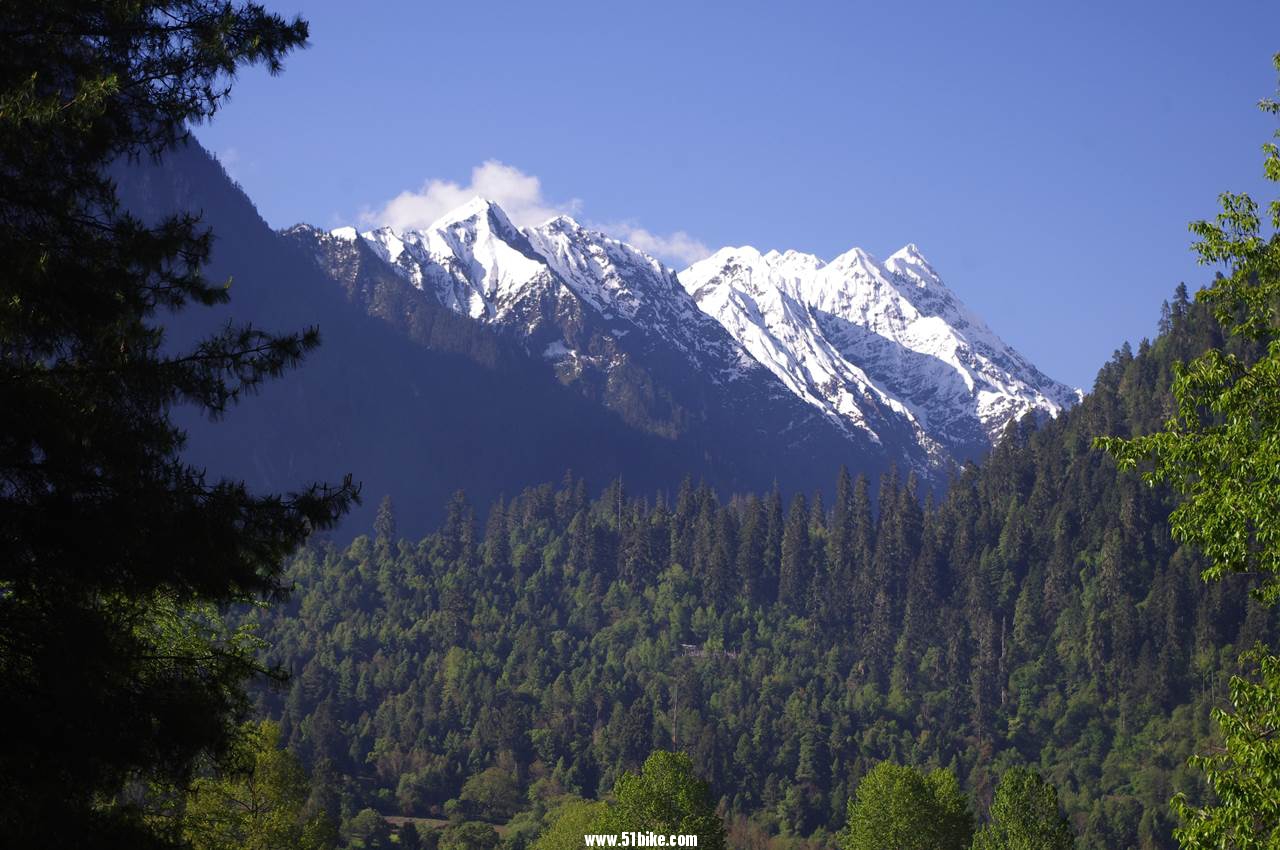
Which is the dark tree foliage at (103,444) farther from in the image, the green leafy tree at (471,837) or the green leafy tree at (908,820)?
the green leafy tree at (471,837)

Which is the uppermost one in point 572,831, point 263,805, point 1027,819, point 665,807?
point 572,831

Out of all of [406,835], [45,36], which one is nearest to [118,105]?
[45,36]

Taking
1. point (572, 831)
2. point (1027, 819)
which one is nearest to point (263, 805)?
point (1027, 819)

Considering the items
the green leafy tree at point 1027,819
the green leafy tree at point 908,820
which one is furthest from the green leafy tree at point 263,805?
the green leafy tree at point 1027,819

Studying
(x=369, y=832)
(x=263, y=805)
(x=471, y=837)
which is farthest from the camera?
(x=369, y=832)

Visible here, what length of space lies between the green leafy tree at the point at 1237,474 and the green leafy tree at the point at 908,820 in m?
60.5

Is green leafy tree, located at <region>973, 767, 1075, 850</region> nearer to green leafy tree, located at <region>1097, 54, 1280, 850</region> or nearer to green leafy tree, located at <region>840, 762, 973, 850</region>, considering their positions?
green leafy tree, located at <region>840, 762, 973, 850</region>

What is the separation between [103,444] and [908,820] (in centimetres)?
7040

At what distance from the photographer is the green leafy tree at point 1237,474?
2122cm

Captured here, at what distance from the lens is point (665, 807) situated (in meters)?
82.0

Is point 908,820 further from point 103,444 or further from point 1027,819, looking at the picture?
point 103,444

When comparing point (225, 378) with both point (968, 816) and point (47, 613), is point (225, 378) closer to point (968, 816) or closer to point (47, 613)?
point (47, 613)

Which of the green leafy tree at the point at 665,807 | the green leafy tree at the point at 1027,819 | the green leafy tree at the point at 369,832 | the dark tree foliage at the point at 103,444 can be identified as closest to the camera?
the dark tree foliage at the point at 103,444

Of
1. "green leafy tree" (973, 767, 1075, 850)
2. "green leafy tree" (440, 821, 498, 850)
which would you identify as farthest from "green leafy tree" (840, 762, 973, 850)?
"green leafy tree" (440, 821, 498, 850)
